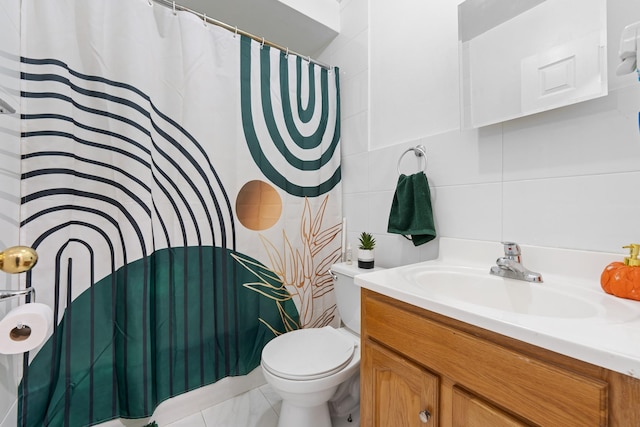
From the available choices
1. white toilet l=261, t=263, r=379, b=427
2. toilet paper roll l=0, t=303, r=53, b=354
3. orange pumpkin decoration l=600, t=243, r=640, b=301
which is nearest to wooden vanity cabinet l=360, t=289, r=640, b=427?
white toilet l=261, t=263, r=379, b=427

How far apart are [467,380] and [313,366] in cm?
62

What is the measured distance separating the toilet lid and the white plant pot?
354 mm

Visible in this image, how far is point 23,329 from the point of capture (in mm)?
654

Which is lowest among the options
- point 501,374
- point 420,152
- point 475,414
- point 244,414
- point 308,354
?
point 244,414

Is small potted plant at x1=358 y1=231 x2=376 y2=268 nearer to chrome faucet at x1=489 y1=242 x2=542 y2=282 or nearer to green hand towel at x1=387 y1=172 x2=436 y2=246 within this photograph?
green hand towel at x1=387 y1=172 x2=436 y2=246

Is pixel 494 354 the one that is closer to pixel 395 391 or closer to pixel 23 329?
pixel 395 391

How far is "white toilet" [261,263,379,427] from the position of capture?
3.25 feet

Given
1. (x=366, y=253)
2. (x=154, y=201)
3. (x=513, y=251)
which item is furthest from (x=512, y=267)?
(x=154, y=201)

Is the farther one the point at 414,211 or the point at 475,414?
the point at 414,211

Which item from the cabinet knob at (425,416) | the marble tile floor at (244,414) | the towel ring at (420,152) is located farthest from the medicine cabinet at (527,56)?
the marble tile floor at (244,414)

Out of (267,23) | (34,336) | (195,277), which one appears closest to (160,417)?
(195,277)

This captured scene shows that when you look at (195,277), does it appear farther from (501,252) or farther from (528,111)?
(528,111)

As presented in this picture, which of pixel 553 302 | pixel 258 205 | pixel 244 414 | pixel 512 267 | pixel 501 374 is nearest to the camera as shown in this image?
pixel 501 374

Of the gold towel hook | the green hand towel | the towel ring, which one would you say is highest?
the towel ring
